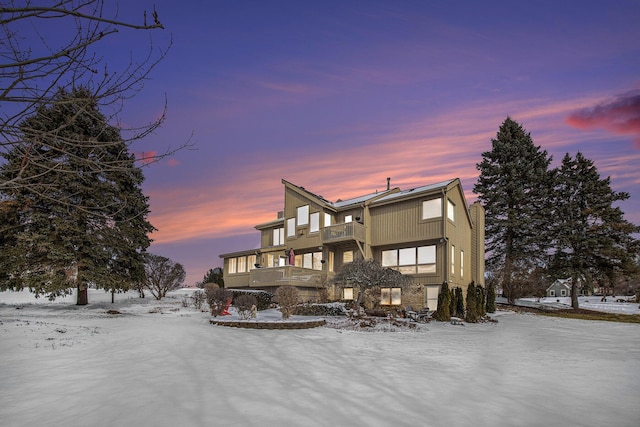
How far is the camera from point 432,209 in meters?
23.8

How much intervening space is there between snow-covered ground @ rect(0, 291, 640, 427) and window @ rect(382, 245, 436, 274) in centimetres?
941

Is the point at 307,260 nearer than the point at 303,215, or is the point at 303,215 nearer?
the point at 307,260

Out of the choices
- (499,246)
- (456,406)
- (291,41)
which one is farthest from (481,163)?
(456,406)

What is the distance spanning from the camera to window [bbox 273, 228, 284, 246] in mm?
33125

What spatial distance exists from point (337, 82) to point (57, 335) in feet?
49.8

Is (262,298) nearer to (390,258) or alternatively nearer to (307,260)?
(307,260)

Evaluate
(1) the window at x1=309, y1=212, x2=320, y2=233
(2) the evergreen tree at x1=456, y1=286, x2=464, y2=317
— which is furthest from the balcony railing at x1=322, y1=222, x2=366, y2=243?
(2) the evergreen tree at x1=456, y1=286, x2=464, y2=317

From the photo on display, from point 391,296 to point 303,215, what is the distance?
923 centimetres

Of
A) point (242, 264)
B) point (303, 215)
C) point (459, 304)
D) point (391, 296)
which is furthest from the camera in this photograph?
point (242, 264)

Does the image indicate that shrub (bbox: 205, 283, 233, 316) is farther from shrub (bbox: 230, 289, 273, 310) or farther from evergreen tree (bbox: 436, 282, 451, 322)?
evergreen tree (bbox: 436, 282, 451, 322)

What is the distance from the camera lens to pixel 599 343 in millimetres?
14141

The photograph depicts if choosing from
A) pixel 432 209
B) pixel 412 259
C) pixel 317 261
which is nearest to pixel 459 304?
pixel 412 259

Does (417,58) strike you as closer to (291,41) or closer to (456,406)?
(291,41)

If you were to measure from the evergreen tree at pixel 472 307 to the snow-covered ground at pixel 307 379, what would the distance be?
20.1 ft
